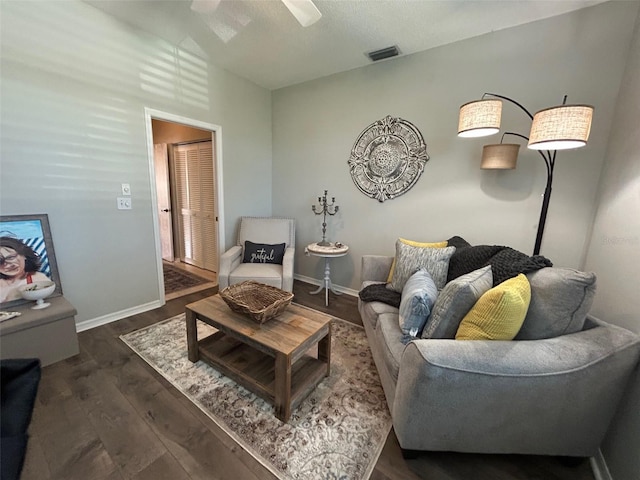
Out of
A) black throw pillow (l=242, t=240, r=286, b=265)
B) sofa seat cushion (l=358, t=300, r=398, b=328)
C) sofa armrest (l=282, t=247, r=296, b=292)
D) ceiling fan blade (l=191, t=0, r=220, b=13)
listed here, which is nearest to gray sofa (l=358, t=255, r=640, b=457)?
sofa seat cushion (l=358, t=300, r=398, b=328)

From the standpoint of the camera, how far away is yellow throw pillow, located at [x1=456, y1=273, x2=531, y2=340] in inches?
45.7

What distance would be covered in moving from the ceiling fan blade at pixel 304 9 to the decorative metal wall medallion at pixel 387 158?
1407 millimetres

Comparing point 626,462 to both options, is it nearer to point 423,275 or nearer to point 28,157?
point 423,275

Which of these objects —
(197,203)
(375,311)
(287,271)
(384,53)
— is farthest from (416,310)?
(197,203)

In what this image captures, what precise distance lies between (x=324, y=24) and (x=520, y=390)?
9.00ft

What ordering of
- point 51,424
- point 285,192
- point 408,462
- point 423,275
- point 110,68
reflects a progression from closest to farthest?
point 408,462 → point 51,424 → point 423,275 → point 110,68 → point 285,192

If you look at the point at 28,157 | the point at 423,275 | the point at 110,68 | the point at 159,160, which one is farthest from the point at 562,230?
the point at 159,160

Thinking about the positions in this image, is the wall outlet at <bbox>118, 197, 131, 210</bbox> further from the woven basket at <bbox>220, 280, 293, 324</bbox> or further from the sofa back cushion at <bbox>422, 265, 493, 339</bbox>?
the sofa back cushion at <bbox>422, 265, 493, 339</bbox>

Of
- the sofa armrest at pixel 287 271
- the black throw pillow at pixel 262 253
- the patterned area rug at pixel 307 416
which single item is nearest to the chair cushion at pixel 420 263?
the patterned area rug at pixel 307 416

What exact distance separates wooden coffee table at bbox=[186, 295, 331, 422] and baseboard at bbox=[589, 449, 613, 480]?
4.51ft

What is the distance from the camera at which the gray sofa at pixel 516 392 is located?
108cm

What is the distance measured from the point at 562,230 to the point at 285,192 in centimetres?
299

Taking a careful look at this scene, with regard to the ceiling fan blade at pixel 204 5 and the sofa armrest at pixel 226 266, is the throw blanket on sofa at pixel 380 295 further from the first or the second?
the ceiling fan blade at pixel 204 5

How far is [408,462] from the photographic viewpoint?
129 cm
